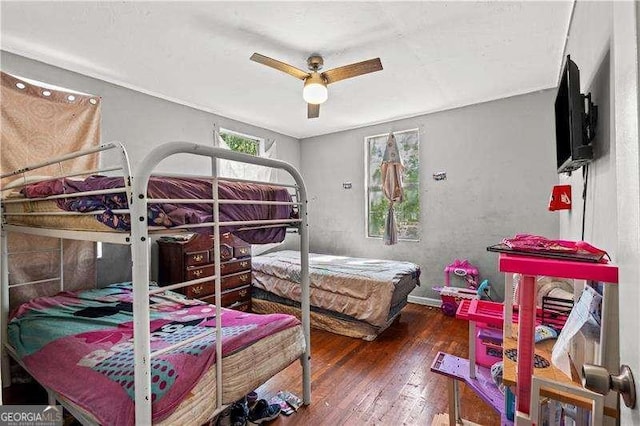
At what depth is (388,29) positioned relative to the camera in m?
2.11

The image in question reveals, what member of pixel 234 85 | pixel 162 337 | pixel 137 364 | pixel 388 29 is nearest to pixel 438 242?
pixel 388 29

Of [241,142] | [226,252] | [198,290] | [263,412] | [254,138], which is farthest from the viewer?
[254,138]

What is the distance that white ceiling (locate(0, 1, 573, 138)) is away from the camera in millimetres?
1883

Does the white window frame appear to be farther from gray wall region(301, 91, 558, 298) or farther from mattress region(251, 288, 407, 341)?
mattress region(251, 288, 407, 341)

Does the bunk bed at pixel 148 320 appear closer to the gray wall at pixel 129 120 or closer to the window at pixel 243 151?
the gray wall at pixel 129 120

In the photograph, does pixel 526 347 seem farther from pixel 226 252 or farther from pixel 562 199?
pixel 226 252

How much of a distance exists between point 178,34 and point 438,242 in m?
3.51

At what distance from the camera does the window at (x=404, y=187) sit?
4.05 metres

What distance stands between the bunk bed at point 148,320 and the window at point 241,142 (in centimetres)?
236

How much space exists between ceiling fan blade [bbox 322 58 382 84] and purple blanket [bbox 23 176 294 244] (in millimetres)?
1086

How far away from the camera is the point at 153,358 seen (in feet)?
4.08

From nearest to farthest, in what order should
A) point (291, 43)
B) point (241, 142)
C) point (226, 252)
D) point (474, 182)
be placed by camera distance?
point (291, 43), point (226, 252), point (474, 182), point (241, 142)

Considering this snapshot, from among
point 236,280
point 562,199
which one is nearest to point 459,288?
point 562,199

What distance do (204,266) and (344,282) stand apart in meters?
1.45
